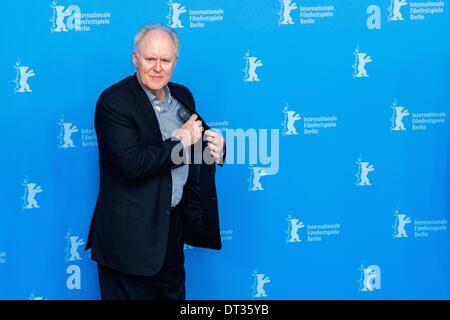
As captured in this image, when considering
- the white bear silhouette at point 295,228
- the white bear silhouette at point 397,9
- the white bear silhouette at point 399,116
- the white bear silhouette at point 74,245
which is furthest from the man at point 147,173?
the white bear silhouette at point 397,9

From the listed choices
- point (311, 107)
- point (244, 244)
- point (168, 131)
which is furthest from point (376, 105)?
point (168, 131)

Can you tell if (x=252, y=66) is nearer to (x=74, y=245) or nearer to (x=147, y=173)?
(x=147, y=173)

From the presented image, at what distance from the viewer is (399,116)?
2.73 meters

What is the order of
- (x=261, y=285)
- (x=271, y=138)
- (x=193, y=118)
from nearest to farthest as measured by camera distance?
1. (x=193, y=118)
2. (x=271, y=138)
3. (x=261, y=285)

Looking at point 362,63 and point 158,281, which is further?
point 362,63

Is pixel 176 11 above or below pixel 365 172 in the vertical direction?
above

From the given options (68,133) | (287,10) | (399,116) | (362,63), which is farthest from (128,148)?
(399,116)

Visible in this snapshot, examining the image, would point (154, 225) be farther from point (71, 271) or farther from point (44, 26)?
point (44, 26)

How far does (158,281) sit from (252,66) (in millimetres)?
1044

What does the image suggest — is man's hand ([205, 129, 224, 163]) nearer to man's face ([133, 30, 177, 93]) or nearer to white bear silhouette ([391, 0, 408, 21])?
man's face ([133, 30, 177, 93])

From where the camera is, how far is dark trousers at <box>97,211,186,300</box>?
7.22 ft

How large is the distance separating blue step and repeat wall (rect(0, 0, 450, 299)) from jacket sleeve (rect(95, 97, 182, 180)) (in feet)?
2.22

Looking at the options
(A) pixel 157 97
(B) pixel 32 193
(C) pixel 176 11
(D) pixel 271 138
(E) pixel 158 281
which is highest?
(C) pixel 176 11

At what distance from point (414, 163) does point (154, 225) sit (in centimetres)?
135
